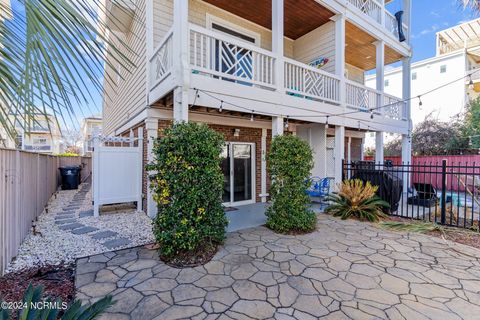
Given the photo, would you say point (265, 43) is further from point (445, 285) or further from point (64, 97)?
point (64, 97)

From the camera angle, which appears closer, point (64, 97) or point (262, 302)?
point (64, 97)

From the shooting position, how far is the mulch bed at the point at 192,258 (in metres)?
3.89

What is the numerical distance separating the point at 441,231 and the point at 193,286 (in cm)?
582

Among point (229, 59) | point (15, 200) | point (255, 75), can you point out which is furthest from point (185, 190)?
point (255, 75)

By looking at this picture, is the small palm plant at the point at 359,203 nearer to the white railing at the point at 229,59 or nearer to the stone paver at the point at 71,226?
the white railing at the point at 229,59

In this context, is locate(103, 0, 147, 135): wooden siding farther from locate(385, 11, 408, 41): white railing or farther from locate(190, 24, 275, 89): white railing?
locate(385, 11, 408, 41): white railing

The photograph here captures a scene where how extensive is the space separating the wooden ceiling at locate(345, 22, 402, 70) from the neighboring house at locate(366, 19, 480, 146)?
1074 cm

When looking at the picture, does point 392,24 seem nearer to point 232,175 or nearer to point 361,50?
point 361,50

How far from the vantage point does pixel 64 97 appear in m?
1.07

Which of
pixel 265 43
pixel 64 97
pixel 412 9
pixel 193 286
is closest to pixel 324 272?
pixel 193 286

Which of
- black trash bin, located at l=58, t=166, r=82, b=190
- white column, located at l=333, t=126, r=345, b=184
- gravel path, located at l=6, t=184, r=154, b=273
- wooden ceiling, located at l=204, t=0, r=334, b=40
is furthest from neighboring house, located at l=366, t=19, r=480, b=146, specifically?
black trash bin, located at l=58, t=166, r=82, b=190

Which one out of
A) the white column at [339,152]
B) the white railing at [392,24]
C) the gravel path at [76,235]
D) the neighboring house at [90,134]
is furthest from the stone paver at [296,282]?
the white railing at [392,24]

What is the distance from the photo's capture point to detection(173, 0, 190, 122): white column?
16.1 ft

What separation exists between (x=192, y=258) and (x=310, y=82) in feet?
20.0
